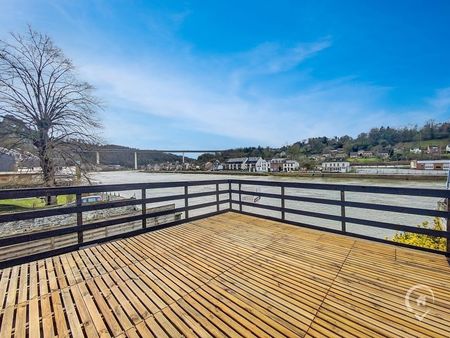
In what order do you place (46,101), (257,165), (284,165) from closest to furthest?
1. (46,101)
2. (284,165)
3. (257,165)

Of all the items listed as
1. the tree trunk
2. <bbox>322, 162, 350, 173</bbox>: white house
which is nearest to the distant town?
<bbox>322, 162, 350, 173</bbox>: white house

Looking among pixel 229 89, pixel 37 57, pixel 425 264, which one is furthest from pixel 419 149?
pixel 37 57

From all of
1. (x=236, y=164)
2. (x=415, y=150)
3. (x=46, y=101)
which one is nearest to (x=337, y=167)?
(x=415, y=150)

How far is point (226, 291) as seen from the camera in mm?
2119

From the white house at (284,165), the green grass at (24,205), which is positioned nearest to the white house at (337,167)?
the white house at (284,165)

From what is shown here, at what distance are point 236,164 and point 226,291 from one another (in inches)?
2821

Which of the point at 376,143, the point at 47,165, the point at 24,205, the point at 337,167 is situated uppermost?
the point at 376,143

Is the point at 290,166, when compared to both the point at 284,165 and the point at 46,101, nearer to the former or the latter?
the point at 284,165

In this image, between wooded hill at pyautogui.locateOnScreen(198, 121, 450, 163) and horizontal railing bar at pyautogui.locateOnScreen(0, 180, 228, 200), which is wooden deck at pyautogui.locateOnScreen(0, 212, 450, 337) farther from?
wooded hill at pyautogui.locateOnScreen(198, 121, 450, 163)

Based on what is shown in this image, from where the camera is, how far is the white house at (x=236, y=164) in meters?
70.9

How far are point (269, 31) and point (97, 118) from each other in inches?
358

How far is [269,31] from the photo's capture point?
949cm

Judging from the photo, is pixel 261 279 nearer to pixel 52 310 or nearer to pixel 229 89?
pixel 52 310

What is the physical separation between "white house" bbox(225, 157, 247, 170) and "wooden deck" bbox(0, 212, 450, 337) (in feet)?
220
